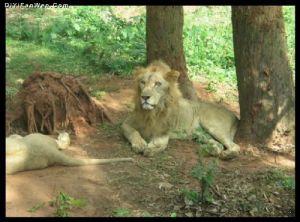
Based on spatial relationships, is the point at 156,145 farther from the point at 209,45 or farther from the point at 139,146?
the point at 209,45

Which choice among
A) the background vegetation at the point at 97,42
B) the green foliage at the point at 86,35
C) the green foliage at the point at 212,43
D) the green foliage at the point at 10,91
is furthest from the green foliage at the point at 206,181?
the green foliage at the point at 212,43

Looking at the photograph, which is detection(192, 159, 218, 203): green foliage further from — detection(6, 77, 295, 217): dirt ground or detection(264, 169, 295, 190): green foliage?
detection(264, 169, 295, 190): green foliage

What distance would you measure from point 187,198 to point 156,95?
2244mm

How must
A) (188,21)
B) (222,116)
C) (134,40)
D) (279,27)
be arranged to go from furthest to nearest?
(188,21) < (134,40) < (222,116) < (279,27)

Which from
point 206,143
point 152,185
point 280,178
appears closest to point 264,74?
point 206,143

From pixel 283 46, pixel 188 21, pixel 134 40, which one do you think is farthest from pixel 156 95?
pixel 188 21

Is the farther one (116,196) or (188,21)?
(188,21)

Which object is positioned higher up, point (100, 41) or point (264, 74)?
point (100, 41)

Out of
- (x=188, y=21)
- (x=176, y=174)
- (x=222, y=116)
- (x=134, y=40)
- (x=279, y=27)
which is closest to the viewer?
(x=176, y=174)

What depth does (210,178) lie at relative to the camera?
240 inches

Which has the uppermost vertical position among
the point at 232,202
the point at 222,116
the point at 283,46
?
the point at 283,46

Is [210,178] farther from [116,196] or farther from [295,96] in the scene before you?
[295,96]

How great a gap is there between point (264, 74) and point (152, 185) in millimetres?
2487

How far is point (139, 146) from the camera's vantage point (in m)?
7.94
